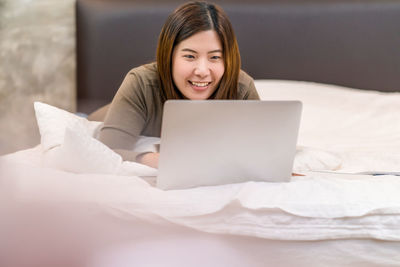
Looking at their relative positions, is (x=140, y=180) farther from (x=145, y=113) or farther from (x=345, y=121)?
(x=345, y=121)

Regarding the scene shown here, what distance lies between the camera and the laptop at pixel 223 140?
2.47 feet

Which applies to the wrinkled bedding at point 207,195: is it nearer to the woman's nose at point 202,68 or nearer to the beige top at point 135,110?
the beige top at point 135,110

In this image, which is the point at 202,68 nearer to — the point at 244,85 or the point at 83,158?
the point at 244,85

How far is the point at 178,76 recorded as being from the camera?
0.99 meters

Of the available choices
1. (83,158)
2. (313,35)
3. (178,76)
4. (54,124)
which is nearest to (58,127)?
(54,124)

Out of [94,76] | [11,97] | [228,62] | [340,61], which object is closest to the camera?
[228,62]

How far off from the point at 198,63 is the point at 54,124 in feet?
1.06

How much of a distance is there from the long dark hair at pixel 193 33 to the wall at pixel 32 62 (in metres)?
0.31

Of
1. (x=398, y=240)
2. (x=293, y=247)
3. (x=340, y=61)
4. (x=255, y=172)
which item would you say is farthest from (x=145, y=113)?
(x=340, y=61)

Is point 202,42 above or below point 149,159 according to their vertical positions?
above

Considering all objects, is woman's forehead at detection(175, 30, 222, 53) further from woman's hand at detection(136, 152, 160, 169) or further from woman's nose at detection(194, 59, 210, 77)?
woman's hand at detection(136, 152, 160, 169)

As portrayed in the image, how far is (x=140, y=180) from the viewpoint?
82cm

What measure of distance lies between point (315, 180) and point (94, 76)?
961mm

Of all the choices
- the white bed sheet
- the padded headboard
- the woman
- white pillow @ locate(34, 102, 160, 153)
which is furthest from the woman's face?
the padded headboard
